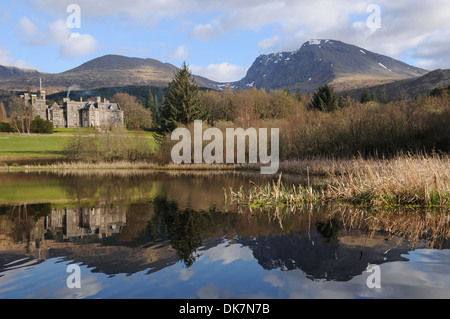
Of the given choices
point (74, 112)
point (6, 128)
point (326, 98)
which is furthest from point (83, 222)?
point (74, 112)

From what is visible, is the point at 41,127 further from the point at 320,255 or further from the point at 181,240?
the point at 320,255

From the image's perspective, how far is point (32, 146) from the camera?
59.8m

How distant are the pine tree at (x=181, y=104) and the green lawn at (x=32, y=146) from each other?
14.3ft

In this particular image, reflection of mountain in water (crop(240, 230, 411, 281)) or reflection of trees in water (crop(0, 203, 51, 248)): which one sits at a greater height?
reflection of mountain in water (crop(240, 230, 411, 281))

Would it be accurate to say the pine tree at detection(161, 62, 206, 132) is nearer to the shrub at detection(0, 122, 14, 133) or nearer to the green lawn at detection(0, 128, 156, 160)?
the green lawn at detection(0, 128, 156, 160)

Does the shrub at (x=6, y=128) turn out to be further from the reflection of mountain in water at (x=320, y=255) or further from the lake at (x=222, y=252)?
the reflection of mountain in water at (x=320, y=255)

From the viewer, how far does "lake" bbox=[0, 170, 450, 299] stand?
707cm

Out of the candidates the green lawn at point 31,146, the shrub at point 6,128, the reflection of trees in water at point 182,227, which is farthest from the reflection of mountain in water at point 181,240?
the shrub at point 6,128

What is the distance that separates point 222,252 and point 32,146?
6008 centimetres

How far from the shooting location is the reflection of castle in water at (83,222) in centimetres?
1207

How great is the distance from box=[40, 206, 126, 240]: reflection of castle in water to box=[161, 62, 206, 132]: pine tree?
30488 mm

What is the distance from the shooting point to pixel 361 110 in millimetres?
33781

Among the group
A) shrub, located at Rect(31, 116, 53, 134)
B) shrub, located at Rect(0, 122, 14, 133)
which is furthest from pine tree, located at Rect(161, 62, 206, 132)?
shrub, located at Rect(0, 122, 14, 133)
